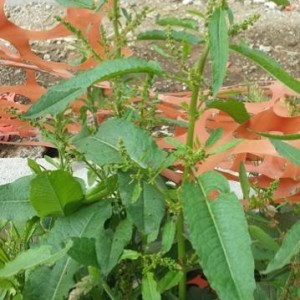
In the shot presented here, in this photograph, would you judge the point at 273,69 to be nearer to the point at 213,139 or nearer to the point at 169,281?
the point at 213,139

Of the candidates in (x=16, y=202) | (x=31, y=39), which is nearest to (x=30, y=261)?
(x=16, y=202)

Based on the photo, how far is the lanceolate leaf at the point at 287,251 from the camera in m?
0.99

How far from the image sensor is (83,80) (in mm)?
998

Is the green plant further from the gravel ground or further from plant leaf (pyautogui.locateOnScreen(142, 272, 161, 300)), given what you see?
the gravel ground

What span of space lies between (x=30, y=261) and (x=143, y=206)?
141 millimetres

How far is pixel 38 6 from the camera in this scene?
4.59m

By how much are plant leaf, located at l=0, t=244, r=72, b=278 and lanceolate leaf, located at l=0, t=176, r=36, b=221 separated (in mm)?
127

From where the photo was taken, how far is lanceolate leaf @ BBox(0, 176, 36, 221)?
1182 millimetres

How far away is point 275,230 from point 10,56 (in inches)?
28.9

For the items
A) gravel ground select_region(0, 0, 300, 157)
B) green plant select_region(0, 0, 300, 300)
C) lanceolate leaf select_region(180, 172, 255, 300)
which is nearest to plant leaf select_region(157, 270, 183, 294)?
green plant select_region(0, 0, 300, 300)

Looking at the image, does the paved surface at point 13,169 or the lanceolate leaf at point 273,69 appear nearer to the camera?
the lanceolate leaf at point 273,69

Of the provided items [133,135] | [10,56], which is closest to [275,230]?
[133,135]

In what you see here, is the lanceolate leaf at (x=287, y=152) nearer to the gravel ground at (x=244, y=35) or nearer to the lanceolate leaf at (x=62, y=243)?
the lanceolate leaf at (x=62, y=243)

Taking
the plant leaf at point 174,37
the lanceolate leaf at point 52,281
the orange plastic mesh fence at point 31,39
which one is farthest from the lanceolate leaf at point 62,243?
the orange plastic mesh fence at point 31,39
